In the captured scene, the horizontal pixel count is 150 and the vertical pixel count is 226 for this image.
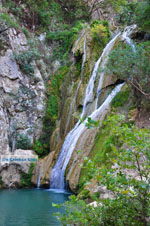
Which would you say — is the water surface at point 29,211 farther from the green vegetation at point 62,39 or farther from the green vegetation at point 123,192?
the green vegetation at point 62,39

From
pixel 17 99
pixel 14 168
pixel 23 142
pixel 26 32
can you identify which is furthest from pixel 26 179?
pixel 26 32

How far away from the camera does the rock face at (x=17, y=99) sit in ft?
50.9

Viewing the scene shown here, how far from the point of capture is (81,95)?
14.6 meters

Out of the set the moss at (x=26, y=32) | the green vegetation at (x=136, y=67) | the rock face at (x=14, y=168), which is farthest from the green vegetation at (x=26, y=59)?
the green vegetation at (x=136, y=67)

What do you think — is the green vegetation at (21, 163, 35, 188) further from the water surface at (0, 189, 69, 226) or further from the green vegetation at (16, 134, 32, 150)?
the water surface at (0, 189, 69, 226)

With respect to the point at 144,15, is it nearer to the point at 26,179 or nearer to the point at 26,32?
the point at 26,179

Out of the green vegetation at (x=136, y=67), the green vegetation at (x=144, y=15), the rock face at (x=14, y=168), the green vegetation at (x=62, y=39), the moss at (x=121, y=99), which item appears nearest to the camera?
the green vegetation at (x=136, y=67)

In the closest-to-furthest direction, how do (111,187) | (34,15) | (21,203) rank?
(111,187) → (21,203) → (34,15)

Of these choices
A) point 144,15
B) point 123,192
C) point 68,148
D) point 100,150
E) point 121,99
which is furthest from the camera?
point 68,148

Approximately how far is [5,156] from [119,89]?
7.51 metres

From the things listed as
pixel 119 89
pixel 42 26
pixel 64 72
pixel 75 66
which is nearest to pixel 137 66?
pixel 119 89

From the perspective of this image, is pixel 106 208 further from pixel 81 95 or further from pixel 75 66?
pixel 75 66

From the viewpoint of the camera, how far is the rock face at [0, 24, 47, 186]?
15.5 metres

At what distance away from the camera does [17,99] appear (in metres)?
16.5
